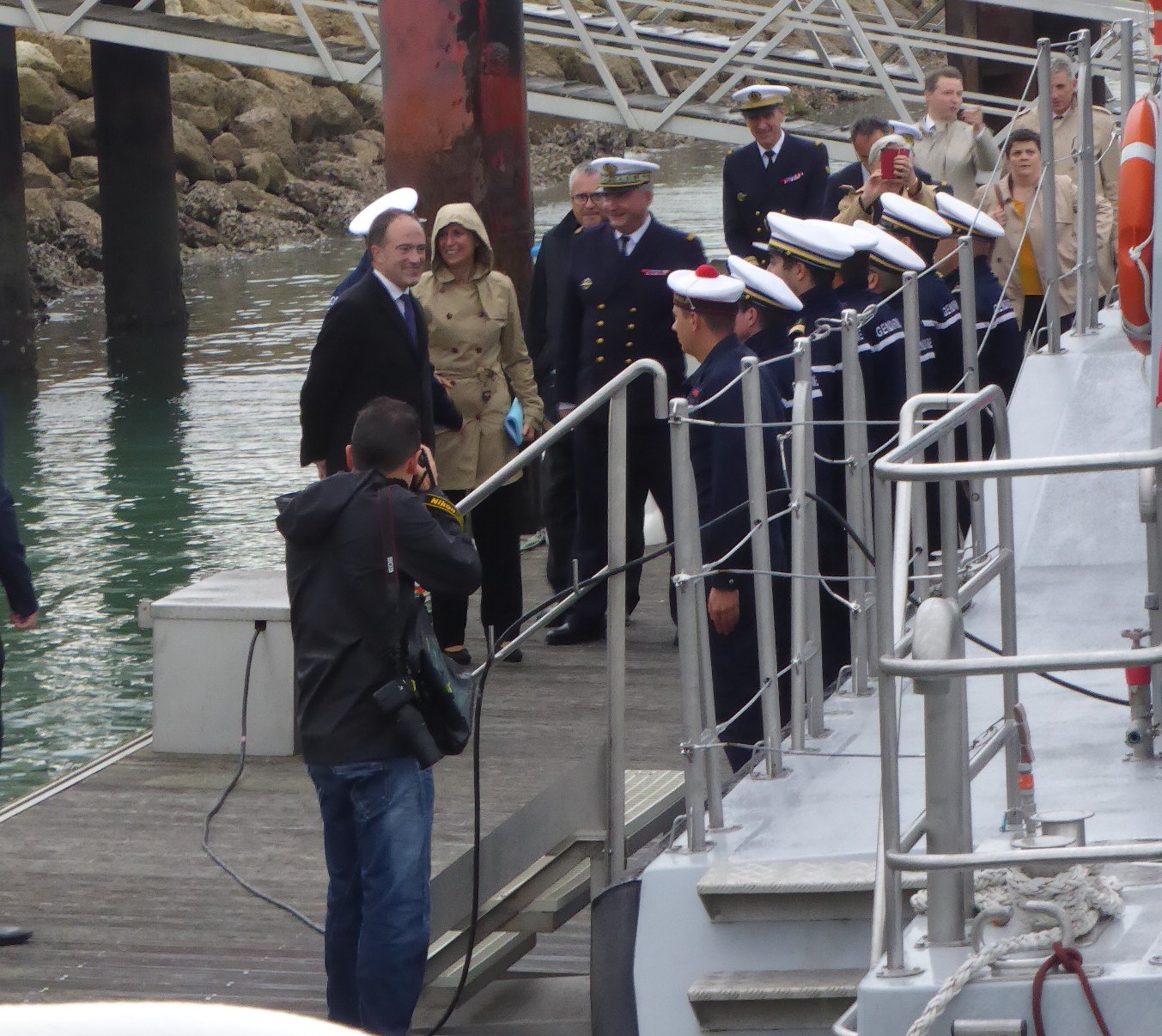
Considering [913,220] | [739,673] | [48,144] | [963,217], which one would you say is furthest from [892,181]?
[48,144]

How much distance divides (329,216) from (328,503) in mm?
27327

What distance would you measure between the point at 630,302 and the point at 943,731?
4.06 metres

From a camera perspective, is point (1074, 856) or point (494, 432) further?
point (494, 432)

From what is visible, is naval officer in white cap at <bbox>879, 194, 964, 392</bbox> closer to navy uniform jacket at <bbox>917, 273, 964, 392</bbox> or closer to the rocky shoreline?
navy uniform jacket at <bbox>917, 273, 964, 392</bbox>

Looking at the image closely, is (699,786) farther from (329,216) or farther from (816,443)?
(329,216)

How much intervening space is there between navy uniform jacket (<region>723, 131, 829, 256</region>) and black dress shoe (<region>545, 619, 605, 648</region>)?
2183mm

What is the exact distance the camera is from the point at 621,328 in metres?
6.96

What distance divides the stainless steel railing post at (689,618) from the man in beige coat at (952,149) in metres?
5.28

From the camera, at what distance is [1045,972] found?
3.07m

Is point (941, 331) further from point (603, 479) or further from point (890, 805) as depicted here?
point (890, 805)

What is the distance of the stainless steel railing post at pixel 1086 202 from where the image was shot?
689cm

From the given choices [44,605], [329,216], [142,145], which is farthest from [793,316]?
Answer: [329,216]

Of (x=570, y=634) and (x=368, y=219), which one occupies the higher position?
(x=368, y=219)

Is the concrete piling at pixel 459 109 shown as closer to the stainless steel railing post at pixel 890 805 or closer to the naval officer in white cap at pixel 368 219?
the naval officer in white cap at pixel 368 219
